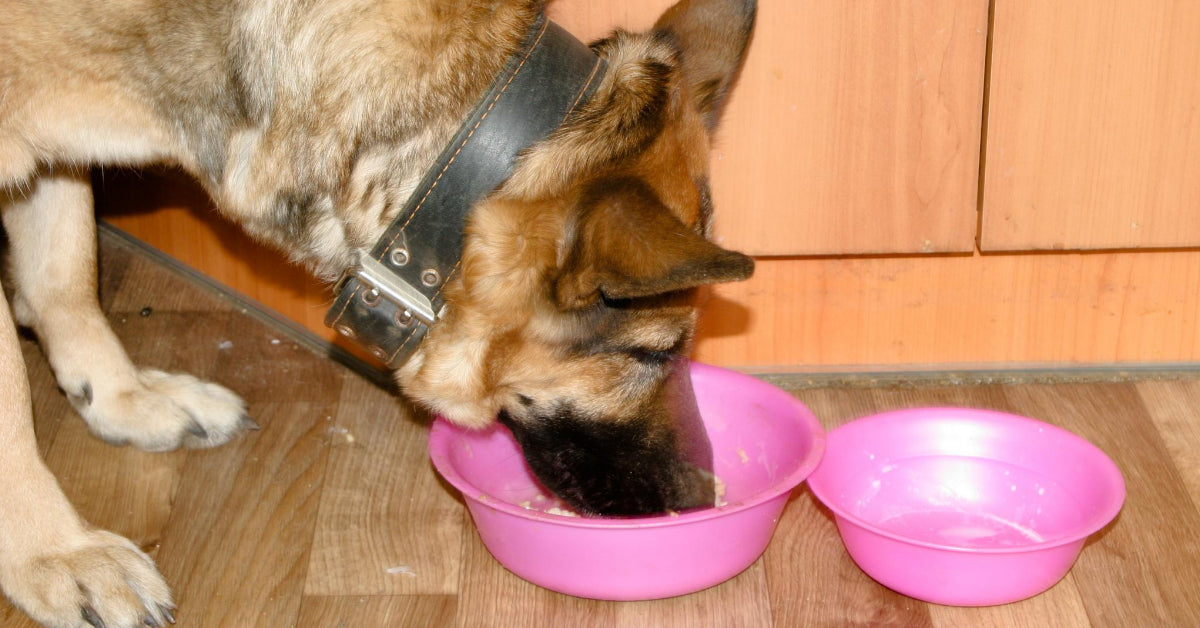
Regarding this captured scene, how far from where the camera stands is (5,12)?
218 centimetres

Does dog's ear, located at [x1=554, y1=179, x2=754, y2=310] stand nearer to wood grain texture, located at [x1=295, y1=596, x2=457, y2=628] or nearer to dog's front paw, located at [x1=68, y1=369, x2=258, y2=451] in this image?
wood grain texture, located at [x1=295, y1=596, x2=457, y2=628]

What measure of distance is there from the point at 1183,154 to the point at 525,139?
1663 millimetres

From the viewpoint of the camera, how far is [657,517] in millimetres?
2266

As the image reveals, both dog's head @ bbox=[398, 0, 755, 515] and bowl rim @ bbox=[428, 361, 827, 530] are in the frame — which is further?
bowl rim @ bbox=[428, 361, 827, 530]

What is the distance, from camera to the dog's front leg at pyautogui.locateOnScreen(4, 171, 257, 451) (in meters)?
2.80

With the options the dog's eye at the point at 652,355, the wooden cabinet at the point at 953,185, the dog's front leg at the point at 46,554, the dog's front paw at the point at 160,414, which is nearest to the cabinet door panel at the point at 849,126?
the wooden cabinet at the point at 953,185

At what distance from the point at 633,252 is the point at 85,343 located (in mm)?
1686

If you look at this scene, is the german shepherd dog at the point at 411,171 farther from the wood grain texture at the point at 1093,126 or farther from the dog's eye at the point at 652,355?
the wood grain texture at the point at 1093,126

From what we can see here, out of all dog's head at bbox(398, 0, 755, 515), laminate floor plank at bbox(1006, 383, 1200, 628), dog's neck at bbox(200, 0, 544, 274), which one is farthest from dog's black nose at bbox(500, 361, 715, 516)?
laminate floor plank at bbox(1006, 383, 1200, 628)

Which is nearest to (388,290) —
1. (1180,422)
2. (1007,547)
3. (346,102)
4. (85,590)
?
(346,102)

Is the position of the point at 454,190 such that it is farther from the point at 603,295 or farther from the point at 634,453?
the point at 634,453

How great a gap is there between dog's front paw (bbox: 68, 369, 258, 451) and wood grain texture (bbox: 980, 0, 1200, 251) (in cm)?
191

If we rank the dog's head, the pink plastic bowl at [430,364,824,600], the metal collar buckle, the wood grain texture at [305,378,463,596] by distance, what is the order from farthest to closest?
the wood grain texture at [305,378,463,596] → the pink plastic bowl at [430,364,824,600] → the metal collar buckle → the dog's head

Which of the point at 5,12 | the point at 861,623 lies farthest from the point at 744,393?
the point at 5,12
